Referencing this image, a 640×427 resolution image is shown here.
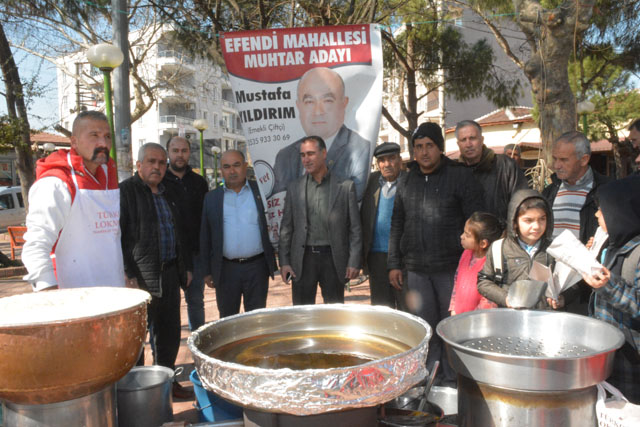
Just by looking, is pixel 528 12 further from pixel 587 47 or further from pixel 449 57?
pixel 587 47

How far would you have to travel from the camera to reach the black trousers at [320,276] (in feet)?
11.9

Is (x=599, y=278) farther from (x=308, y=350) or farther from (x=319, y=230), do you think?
(x=319, y=230)

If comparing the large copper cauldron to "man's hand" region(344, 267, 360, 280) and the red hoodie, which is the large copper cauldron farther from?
"man's hand" region(344, 267, 360, 280)

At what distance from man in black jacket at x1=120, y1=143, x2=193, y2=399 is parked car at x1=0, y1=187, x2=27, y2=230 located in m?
18.3

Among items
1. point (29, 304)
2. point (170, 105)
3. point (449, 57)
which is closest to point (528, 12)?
point (449, 57)

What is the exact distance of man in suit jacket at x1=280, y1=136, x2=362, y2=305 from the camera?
3.58m

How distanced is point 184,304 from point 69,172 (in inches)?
182

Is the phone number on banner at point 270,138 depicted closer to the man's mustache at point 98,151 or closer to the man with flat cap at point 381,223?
the man with flat cap at point 381,223

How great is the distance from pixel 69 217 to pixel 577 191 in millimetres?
2855

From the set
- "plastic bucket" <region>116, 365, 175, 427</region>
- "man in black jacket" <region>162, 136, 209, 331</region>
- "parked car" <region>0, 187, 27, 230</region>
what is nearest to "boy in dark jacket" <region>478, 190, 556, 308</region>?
"plastic bucket" <region>116, 365, 175, 427</region>

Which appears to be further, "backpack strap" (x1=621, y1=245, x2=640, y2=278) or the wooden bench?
the wooden bench

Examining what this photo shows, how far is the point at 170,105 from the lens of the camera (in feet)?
139

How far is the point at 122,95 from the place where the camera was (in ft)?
20.3

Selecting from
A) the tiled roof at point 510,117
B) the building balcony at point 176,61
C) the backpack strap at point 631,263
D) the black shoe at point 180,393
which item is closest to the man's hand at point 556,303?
the backpack strap at point 631,263
